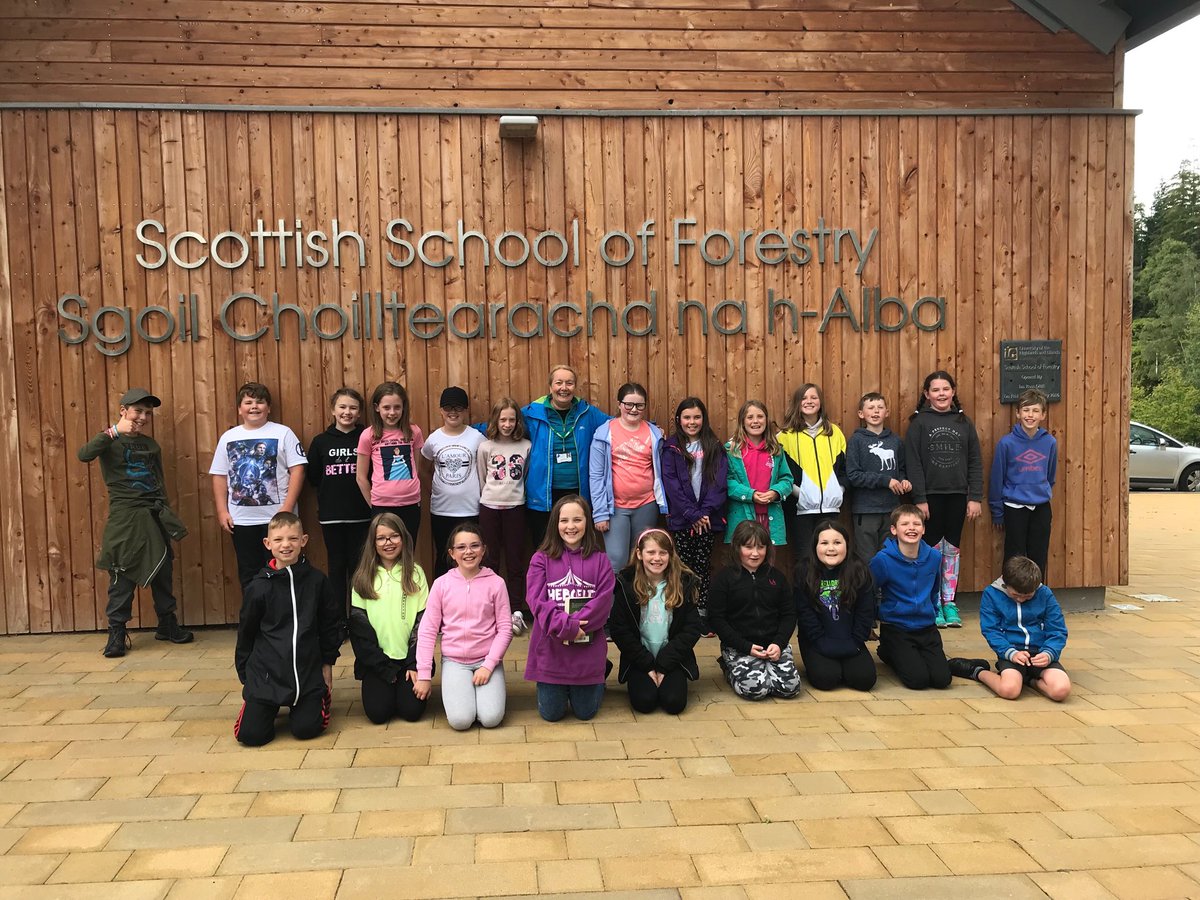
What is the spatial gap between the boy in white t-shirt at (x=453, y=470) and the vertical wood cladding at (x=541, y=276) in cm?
44

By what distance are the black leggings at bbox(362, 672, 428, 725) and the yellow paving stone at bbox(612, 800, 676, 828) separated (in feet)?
4.71

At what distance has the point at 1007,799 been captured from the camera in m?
3.74

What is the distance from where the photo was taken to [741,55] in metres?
6.89

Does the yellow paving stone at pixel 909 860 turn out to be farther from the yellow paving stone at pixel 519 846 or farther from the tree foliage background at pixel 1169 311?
the tree foliage background at pixel 1169 311

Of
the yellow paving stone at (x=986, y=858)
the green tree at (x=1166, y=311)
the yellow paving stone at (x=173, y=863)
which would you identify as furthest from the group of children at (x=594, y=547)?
the green tree at (x=1166, y=311)

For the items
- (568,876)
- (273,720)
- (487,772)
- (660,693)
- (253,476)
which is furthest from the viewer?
(253,476)

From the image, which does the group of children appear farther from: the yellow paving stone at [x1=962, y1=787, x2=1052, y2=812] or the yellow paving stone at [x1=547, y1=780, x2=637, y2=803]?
the yellow paving stone at [x1=962, y1=787, x2=1052, y2=812]

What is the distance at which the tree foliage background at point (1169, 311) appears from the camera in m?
28.9

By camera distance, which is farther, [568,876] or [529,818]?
[529,818]

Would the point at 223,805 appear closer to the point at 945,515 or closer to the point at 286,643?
the point at 286,643

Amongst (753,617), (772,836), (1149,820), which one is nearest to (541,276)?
(753,617)

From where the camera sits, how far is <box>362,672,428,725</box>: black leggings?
15.4 ft

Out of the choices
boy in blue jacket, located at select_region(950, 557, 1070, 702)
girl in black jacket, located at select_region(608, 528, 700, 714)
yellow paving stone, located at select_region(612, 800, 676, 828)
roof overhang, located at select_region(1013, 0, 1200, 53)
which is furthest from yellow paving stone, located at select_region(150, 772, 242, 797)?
roof overhang, located at select_region(1013, 0, 1200, 53)

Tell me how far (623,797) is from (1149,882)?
1.85 metres
